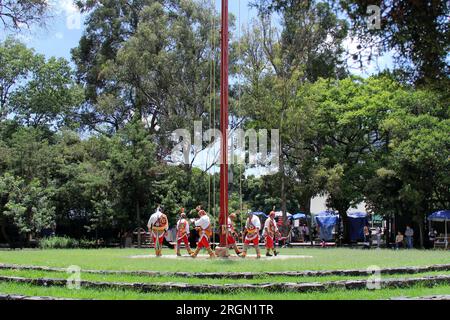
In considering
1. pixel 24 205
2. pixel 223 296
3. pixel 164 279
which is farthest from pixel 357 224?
pixel 223 296

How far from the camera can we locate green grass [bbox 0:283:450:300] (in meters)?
11.9

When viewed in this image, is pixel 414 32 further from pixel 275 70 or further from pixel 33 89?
pixel 33 89

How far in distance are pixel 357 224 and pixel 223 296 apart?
33.7 meters

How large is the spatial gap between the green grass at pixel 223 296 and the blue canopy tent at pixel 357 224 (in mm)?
31282

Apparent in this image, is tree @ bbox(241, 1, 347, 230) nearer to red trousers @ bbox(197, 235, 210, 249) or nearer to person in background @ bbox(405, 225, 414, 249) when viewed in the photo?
person in background @ bbox(405, 225, 414, 249)

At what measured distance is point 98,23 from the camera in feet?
168

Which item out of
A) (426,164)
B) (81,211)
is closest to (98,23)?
(81,211)

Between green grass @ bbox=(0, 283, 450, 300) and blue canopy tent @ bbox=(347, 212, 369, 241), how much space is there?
3128 centimetres

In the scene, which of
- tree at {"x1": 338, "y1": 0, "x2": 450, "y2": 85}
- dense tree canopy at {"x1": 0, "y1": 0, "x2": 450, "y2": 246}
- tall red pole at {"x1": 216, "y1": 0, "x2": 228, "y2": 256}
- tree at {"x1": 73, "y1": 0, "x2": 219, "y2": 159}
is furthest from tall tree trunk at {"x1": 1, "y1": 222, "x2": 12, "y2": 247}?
tree at {"x1": 338, "y1": 0, "x2": 450, "y2": 85}

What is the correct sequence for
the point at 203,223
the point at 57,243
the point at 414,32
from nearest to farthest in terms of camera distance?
the point at 414,32
the point at 203,223
the point at 57,243

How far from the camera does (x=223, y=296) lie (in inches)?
480

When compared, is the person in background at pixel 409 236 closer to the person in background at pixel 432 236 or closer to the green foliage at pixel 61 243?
the person in background at pixel 432 236

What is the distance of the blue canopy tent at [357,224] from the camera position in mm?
44062
